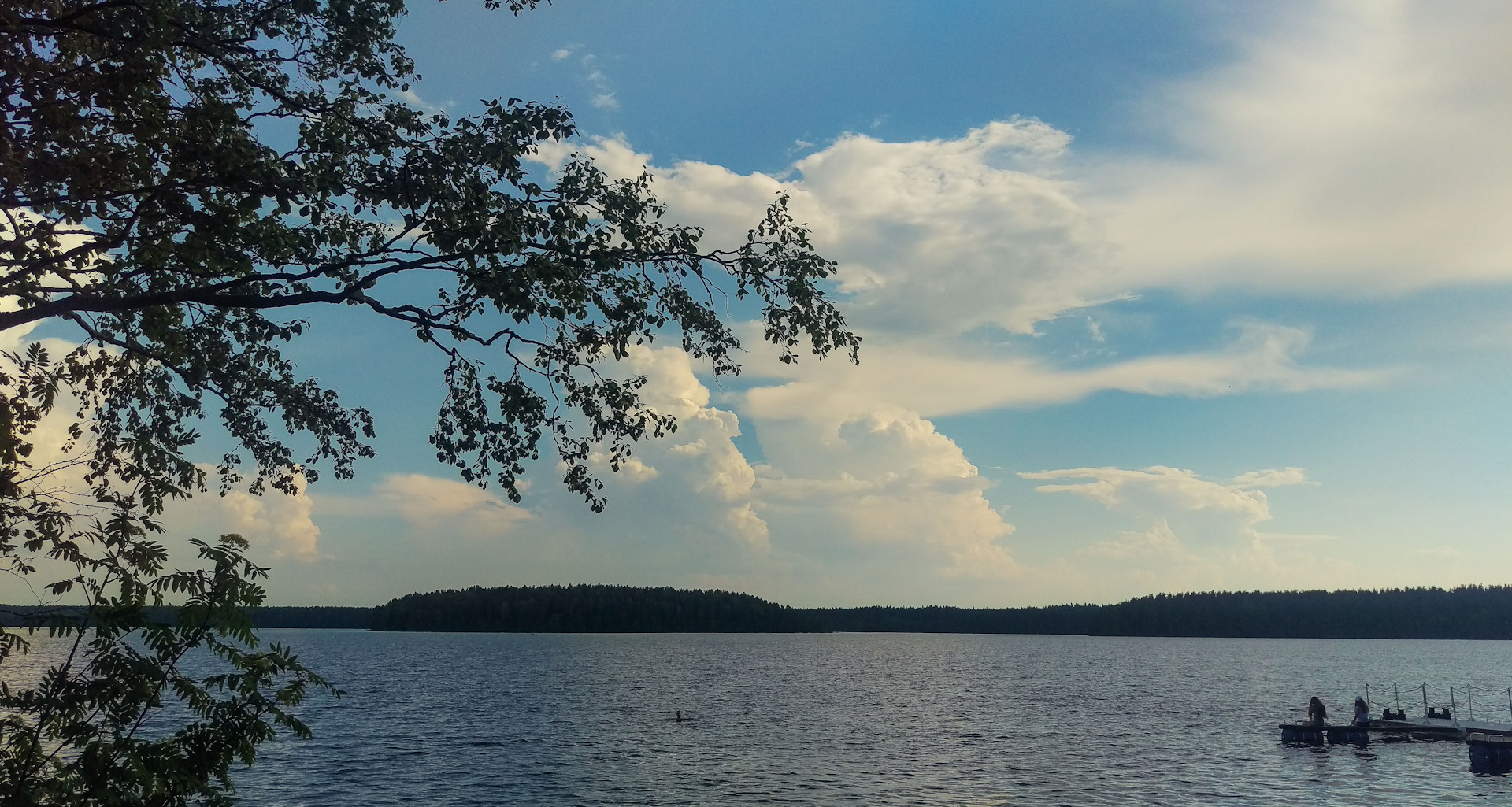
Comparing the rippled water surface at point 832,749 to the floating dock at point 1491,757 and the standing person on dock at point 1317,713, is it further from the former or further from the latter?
the standing person on dock at point 1317,713

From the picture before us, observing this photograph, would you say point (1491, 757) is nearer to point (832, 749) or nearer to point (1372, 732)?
point (1372, 732)

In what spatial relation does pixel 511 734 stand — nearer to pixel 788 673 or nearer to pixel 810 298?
pixel 810 298

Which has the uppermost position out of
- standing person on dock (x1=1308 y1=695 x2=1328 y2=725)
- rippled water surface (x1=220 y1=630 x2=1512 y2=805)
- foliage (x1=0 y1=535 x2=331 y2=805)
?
foliage (x1=0 y1=535 x2=331 y2=805)

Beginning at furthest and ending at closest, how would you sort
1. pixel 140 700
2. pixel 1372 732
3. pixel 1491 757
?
1. pixel 1372 732
2. pixel 1491 757
3. pixel 140 700

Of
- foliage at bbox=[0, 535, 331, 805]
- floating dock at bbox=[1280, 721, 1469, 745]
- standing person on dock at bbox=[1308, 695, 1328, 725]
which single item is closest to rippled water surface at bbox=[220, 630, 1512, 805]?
floating dock at bbox=[1280, 721, 1469, 745]

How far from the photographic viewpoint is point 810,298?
43.5 feet

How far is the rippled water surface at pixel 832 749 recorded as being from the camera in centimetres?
4122

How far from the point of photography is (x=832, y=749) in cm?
5484

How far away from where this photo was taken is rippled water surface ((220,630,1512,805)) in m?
41.2

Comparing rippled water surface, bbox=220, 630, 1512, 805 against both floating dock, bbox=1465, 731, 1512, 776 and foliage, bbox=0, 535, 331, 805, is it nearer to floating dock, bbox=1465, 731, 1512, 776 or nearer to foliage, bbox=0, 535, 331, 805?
floating dock, bbox=1465, 731, 1512, 776

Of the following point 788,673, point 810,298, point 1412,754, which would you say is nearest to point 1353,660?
point 788,673

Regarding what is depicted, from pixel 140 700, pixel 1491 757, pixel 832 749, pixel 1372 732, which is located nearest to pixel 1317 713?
pixel 1372 732

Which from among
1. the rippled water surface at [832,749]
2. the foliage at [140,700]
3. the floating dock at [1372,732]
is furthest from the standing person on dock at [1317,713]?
the foliage at [140,700]

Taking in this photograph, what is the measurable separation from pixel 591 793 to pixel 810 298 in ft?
110
